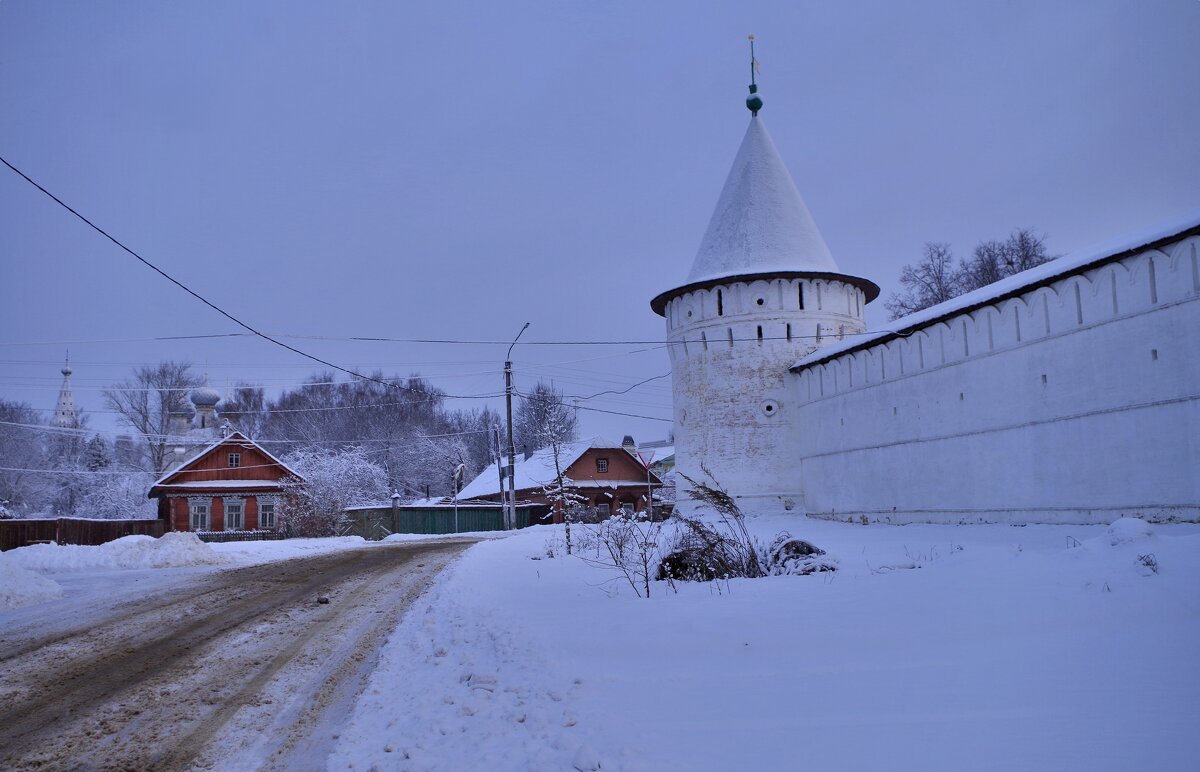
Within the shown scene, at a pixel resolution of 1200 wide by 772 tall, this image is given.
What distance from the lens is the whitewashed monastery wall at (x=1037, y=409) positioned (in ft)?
42.4

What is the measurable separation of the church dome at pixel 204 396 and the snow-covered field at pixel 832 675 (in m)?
42.0

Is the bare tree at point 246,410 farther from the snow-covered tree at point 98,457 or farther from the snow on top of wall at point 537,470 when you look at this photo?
the snow on top of wall at point 537,470

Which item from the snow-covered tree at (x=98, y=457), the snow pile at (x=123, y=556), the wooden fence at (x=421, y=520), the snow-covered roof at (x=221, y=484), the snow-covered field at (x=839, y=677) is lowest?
the wooden fence at (x=421, y=520)

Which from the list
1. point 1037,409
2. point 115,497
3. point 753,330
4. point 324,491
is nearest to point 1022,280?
point 1037,409

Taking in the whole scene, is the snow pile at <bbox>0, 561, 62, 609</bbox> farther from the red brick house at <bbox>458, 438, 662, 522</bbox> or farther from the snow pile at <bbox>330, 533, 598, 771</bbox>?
the red brick house at <bbox>458, 438, 662, 522</bbox>

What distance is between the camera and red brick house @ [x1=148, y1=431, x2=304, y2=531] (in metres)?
36.9

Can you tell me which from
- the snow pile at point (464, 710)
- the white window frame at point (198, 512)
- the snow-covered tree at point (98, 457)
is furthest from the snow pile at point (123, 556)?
the snow-covered tree at point (98, 457)

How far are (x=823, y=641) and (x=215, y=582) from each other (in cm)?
1115

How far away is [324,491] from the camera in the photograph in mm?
32781

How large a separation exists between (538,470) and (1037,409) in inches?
1225

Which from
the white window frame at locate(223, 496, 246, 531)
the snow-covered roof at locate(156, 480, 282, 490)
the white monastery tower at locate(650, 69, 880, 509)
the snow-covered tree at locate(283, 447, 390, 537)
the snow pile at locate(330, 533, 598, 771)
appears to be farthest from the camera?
the white window frame at locate(223, 496, 246, 531)

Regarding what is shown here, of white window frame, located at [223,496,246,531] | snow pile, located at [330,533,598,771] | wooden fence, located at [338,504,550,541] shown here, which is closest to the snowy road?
snow pile, located at [330,533,598,771]

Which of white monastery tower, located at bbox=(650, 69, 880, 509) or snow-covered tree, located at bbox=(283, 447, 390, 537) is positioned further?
snow-covered tree, located at bbox=(283, 447, 390, 537)

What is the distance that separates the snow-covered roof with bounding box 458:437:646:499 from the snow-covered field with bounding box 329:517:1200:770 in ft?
110
